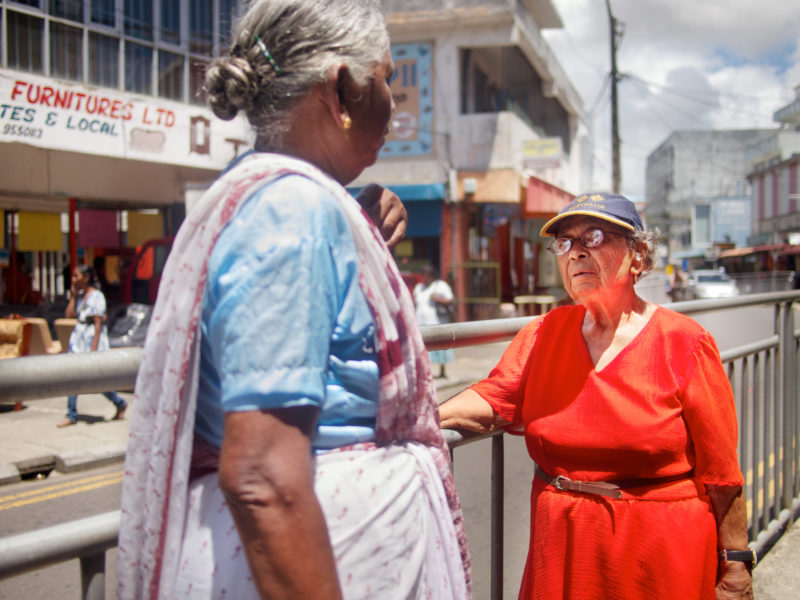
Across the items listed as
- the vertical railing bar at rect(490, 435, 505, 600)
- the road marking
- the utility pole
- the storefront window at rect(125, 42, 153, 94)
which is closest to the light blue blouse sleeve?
the vertical railing bar at rect(490, 435, 505, 600)

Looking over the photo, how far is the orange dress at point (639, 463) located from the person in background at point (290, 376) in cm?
74

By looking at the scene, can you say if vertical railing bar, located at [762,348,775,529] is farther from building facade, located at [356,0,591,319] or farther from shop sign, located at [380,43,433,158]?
shop sign, located at [380,43,433,158]

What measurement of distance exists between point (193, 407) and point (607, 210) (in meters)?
1.37

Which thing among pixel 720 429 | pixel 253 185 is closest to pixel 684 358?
pixel 720 429

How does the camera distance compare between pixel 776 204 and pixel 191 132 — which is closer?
pixel 191 132

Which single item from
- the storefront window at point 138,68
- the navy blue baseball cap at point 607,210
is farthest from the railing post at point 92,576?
the storefront window at point 138,68

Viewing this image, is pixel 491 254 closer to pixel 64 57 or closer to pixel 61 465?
pixel 64 57

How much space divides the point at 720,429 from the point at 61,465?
5.57 meters

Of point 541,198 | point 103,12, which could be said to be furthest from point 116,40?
point 541,198

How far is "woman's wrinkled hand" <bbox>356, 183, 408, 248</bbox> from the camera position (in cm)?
154

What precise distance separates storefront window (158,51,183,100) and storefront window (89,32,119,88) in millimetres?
846

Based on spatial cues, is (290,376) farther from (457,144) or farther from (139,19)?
(457,144)

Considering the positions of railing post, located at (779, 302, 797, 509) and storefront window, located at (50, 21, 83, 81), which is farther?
storefront window, located at (50, 21, 83, 81)

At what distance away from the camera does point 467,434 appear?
6.31 ft
